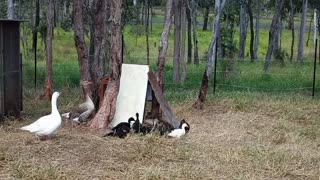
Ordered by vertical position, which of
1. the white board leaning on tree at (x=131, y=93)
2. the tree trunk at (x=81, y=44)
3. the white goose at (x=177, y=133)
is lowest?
the white goose at (x=177, y=133)

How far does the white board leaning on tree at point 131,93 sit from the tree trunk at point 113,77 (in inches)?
11.0

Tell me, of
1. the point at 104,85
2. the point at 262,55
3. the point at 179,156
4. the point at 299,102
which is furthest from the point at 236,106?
the point at 262,55

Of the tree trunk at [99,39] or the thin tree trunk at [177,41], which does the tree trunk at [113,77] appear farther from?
the thin tree trunk at [177,41]

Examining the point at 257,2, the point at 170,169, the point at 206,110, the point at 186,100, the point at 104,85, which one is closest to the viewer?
the point at 170,169

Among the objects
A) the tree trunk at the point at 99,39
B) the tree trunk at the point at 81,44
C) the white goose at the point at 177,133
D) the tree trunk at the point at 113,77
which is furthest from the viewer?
the tree trunk at the point at 99,39

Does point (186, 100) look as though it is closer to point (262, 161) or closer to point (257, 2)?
point (262, 161)

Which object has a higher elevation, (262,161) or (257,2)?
(257,2)

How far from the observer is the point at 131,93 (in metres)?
10.6

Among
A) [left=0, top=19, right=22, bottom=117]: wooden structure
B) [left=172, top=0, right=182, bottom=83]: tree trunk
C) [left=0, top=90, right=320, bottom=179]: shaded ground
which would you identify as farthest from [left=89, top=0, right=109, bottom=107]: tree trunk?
[left=172, top=0, right=182, bottom=83]: tree trunk

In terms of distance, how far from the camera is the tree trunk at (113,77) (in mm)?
9945

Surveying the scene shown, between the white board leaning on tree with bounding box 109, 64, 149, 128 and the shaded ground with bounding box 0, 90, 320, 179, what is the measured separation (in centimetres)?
95

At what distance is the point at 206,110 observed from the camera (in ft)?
39.5

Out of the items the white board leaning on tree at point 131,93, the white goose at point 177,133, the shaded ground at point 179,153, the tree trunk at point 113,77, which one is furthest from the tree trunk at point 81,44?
the white goose at point 177,133

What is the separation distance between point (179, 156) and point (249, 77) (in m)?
10.7
